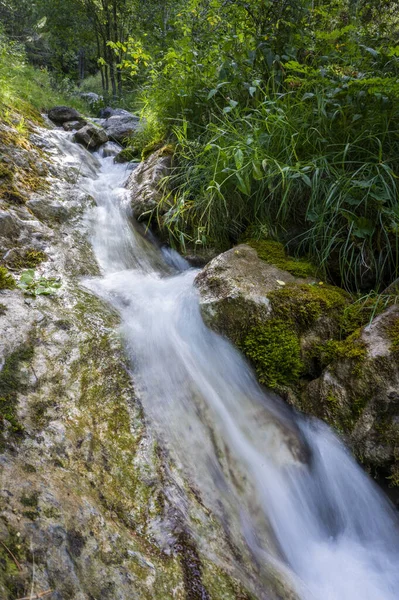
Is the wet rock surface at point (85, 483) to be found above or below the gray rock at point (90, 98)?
below

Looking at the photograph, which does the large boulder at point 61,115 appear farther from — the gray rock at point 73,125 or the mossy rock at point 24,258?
the mossy rock at point 24,258

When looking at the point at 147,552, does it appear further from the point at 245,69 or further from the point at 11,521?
the point at 245,69

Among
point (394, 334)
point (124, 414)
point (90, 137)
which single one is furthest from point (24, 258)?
point (90, 137)

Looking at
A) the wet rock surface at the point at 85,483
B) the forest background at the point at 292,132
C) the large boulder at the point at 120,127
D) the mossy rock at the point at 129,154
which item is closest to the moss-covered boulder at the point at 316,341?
the forest background at the point at 292,132

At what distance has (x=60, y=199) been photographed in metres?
3.61

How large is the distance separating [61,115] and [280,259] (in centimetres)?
754

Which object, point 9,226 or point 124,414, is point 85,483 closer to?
point 124,414

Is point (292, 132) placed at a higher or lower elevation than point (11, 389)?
Answer: higher

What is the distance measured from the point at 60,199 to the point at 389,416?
140 inches

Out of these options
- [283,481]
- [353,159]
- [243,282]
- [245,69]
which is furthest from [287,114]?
[283,481]

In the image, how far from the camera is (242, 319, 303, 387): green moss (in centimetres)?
222

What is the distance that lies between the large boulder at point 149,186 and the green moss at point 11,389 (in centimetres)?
235

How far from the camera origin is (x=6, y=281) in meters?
2.16

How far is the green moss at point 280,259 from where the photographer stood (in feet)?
8.80
